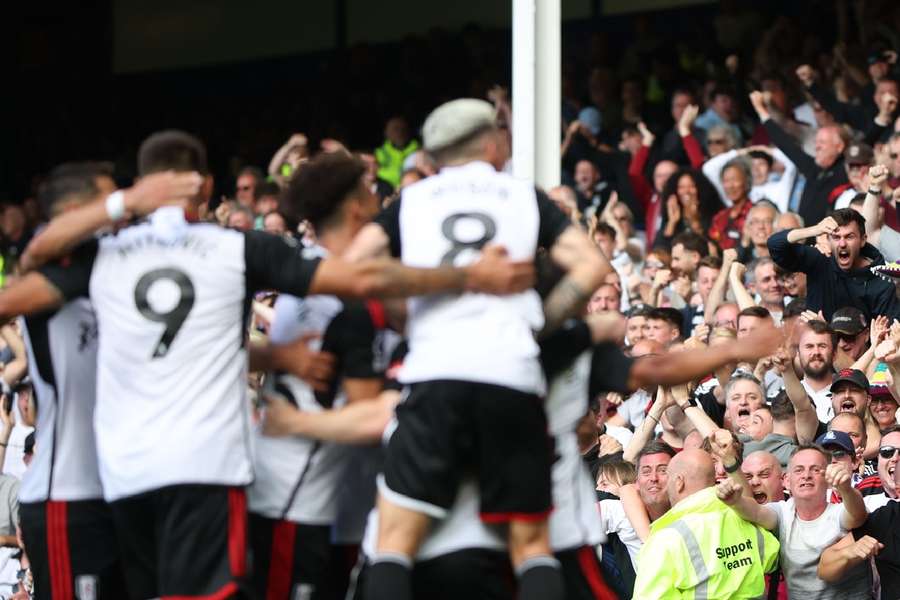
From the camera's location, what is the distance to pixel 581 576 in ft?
22.1

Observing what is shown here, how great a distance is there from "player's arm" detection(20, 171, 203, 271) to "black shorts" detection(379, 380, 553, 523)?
1.11 meters

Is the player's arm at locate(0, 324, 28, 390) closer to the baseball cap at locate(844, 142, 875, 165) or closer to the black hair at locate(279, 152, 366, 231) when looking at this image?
the baseball cap at locate(844, 142, 875, 165)

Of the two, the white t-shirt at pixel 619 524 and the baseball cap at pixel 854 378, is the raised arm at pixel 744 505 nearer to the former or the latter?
the white t-shirt at pixel 619 524

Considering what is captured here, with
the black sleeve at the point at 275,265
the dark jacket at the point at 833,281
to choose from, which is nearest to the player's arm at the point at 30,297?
the black sleeve at the point at 275,265

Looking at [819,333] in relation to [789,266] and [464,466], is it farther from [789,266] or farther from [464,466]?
[464,466]

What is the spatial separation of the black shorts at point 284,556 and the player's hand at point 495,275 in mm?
1167

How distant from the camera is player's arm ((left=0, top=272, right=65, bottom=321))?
6590 mm

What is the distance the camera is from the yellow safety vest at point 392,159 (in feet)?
55.4

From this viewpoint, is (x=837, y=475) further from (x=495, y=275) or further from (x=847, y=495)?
(x=495, y=275)

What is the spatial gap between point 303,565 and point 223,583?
0.38 m

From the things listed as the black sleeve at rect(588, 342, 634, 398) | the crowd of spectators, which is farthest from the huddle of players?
the crowd of spectators

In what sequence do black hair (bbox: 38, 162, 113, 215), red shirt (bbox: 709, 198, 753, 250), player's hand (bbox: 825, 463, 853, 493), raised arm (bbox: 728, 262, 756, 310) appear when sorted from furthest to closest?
red shirt (bbox: 709, 198, 753, 250) → raised arm (bbox: 728, 262, 756, 310) → player's hand (bbox: 825, 463, 853, 493) → black hair (bbox: 38, 162, 113, 215)

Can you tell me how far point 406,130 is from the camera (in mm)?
17312

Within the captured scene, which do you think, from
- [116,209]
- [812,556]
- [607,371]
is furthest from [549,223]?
[812,556]
